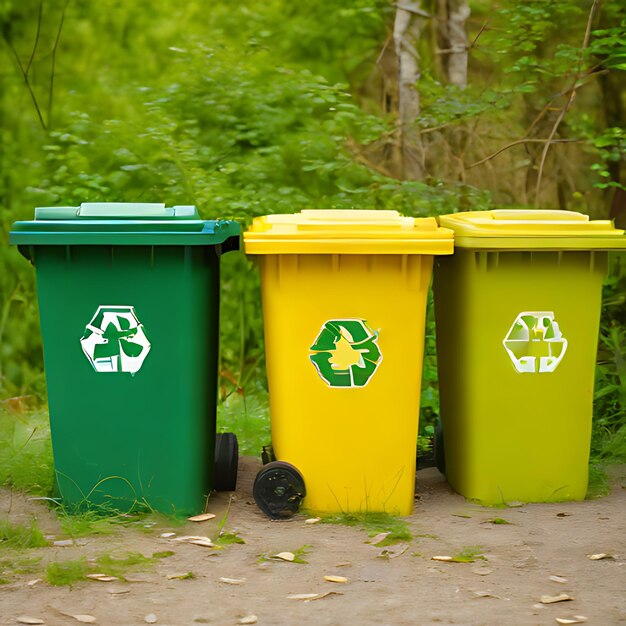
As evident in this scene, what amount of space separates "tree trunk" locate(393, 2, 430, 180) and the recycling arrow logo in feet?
12.4

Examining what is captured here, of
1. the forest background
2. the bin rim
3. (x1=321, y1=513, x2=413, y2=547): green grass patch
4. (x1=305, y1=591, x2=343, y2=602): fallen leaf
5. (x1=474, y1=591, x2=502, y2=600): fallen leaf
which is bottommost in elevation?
(x1=305, y1=591, x2=343, y2=602): fallen leaf

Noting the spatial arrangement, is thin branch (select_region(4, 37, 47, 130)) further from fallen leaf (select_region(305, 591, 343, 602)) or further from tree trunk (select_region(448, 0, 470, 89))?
fallen leaf (select_region(305, 591, 343, 602))

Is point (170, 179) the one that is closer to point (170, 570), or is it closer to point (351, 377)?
point (351, 377)

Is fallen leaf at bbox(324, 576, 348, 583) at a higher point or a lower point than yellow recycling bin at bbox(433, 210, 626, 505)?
lower

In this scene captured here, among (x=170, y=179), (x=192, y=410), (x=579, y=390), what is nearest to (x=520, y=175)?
(x=170, y=179)

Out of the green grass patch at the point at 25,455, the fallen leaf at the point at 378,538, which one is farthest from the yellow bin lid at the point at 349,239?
the green grass patch at the point at 25,455

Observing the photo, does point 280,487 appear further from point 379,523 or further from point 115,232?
point 115,232

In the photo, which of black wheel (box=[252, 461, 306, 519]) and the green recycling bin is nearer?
the green recycling bin

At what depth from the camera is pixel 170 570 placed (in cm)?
358

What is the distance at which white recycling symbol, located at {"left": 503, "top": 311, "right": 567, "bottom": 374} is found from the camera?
4.30 meters

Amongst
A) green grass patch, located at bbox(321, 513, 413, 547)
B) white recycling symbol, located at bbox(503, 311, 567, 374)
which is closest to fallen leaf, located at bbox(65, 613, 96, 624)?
green grass patch, located at bbox(321, 513, 413, 547)

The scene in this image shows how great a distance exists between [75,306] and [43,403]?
9.75ft

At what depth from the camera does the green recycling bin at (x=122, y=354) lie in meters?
4.05

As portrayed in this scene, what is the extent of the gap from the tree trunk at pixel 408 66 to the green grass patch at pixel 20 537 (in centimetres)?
468
